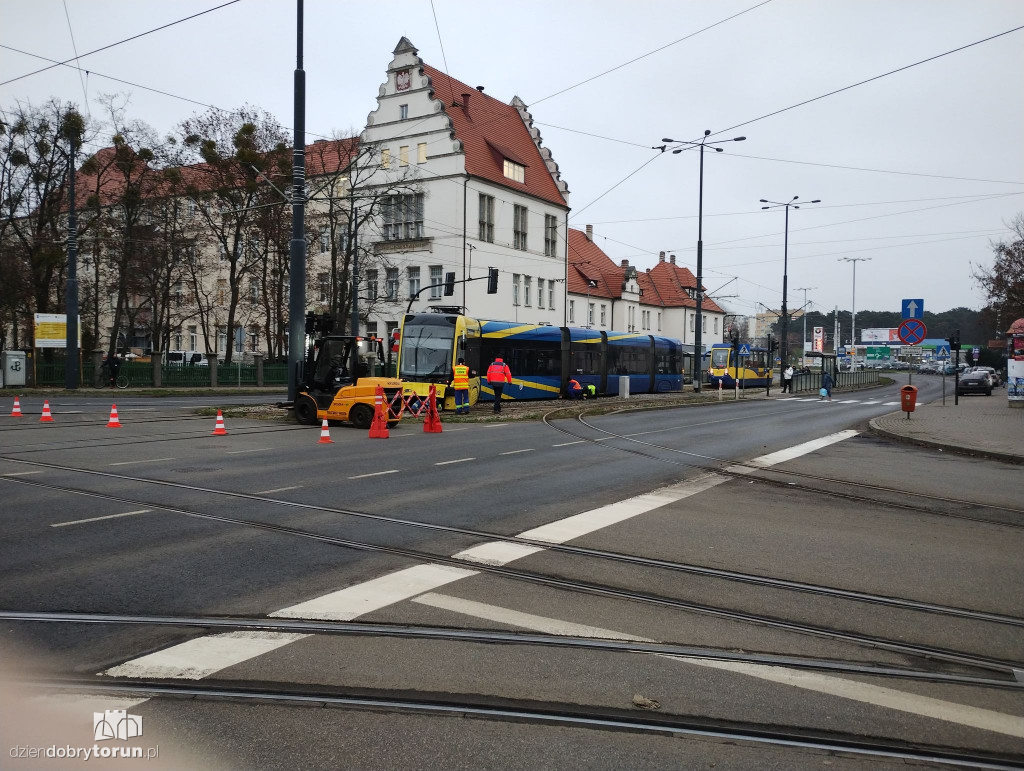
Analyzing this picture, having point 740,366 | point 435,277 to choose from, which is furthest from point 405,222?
point 740,366

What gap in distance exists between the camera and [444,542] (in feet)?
24.2

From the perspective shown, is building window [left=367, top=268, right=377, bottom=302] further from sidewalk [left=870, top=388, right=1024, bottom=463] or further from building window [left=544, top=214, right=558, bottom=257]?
sidewalk [left=870, top=388, right=1024, bottom=463]

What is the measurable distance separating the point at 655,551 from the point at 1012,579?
9.22ft

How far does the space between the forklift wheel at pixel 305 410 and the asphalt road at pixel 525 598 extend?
7853 millimetres

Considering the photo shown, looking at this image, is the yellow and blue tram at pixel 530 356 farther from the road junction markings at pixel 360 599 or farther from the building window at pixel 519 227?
the building window at pixel 519 227

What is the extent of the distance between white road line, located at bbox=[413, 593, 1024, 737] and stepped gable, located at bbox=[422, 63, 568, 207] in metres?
48.3

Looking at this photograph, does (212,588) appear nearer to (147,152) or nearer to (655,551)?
(655,551)

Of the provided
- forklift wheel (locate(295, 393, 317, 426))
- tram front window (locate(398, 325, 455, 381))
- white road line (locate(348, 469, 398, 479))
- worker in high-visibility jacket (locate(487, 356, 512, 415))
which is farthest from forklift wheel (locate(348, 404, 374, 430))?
white road line (locate(348, 469, 398, 479))

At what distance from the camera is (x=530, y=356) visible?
1302 inches

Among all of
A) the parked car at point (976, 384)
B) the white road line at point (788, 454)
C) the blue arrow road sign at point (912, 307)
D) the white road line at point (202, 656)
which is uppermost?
the blue arrow road sign at point (912, 307)

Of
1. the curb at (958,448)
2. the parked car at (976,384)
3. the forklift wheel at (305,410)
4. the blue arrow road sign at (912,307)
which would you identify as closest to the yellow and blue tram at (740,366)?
the parked car at (976,384)

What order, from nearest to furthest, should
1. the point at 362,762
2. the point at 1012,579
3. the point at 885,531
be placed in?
1. the point at 362,762
2. the point at 1012,579
3. the point at 885,531

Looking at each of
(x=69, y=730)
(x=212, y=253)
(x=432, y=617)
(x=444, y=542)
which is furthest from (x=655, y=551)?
(x=212, y=253)

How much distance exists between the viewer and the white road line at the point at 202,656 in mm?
4215
